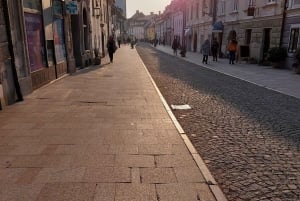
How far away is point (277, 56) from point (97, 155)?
51.3ft

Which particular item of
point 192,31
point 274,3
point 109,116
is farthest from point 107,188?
point 192,31

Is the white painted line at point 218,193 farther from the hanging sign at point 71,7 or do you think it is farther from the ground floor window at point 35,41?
the hanging sign at point 71,7

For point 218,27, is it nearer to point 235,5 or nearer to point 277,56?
point 235,5

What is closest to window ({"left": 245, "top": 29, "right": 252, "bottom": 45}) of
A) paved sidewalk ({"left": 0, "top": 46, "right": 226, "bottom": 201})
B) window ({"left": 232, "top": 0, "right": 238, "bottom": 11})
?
window ({"left": 232, "top": 0, "right": 238, "bottom": 11})

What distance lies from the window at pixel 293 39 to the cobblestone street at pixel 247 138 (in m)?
8.16

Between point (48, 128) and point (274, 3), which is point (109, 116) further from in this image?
point (274, 3)

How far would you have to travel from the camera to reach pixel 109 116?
661 cm

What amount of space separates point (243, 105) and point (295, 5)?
11428mm

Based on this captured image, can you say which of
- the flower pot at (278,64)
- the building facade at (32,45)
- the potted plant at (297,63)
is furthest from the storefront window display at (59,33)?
the flower pot at (278,64)

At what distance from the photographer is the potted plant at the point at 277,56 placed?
17062 mm

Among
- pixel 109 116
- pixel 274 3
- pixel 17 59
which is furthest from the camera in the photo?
pixel 274 3

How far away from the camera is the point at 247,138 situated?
536 centimetres

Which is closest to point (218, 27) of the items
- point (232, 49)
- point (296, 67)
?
point (232, 49)

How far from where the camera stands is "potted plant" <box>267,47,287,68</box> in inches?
672
